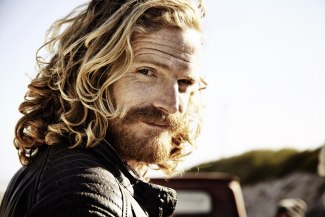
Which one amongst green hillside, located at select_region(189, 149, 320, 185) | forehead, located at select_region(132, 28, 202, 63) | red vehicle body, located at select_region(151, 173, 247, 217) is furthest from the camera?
green hillside, located at select_region(189, 149, 320, 185)

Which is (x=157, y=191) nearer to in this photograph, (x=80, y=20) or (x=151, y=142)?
(x=151, y=142)

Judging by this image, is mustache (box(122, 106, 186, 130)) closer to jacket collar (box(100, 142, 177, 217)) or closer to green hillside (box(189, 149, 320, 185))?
jacket collar (box(100, 142, 177, 217))

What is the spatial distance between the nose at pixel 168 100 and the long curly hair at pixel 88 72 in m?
0.19

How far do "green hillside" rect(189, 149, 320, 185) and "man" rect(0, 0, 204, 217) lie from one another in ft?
85.5

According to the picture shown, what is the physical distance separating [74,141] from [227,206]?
5208 mm

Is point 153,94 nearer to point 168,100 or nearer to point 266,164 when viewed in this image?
point 168,100

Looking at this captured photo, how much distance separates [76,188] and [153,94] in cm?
72

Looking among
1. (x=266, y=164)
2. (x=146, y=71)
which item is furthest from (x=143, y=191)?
(x=266, y=164)

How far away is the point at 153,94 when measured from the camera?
6.55 feet

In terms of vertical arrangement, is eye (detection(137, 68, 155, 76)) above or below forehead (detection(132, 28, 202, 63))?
below

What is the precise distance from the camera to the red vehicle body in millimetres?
6566

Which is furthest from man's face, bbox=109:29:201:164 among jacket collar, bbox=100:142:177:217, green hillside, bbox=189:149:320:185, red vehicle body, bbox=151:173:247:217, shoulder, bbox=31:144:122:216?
green hillside, bbox=189:149:320:185

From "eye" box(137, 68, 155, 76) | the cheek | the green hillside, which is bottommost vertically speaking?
the cheek

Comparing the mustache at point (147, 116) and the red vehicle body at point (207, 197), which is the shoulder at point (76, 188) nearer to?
the mustache at point (147, 116)
